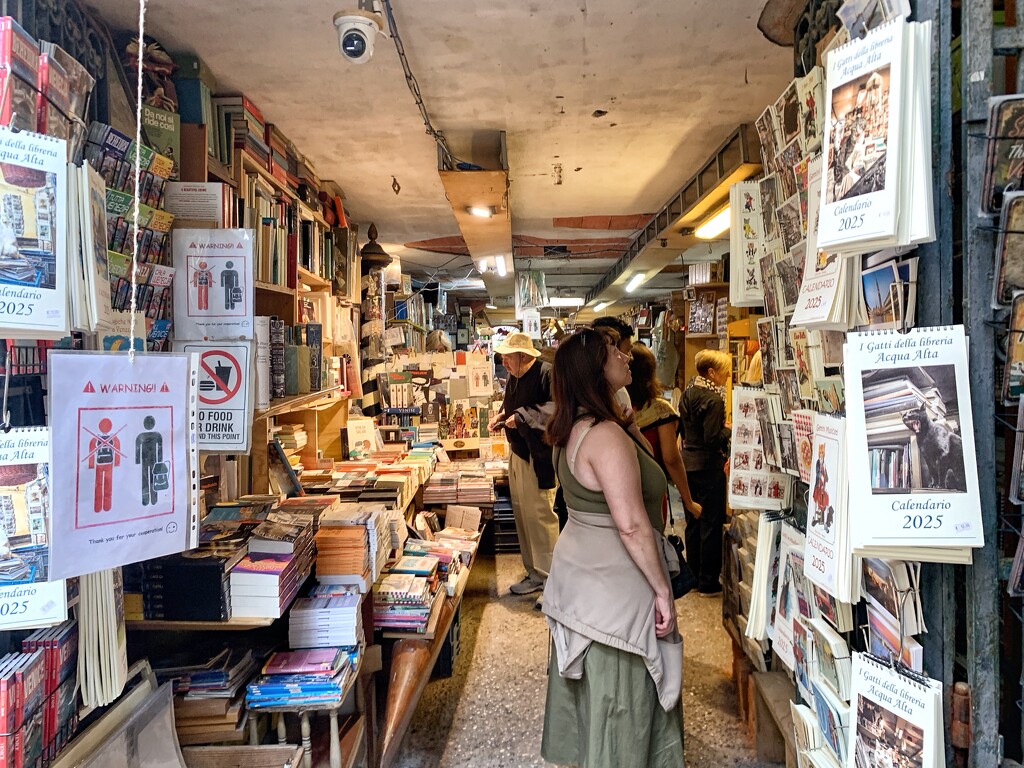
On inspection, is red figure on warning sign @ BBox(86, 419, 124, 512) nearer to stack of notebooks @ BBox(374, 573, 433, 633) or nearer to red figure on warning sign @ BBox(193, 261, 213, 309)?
red figure on warning sign @ BBox(193, 261, 213, 309)

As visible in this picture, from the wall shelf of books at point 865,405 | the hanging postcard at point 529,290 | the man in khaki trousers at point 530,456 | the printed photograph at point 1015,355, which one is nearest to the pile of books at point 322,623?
the wall shelf of books at point 865,405

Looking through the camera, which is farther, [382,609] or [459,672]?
[459,672]

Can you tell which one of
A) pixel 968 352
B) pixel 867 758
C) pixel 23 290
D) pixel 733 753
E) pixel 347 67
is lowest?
pixel 733 753

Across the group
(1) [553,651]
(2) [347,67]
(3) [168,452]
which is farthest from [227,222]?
(1) [553,651]

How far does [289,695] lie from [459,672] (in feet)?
4.76

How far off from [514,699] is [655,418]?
1.58 m

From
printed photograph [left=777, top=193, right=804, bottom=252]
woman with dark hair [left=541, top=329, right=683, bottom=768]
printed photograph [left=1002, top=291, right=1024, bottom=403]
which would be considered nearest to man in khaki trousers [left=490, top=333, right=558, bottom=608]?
woman with dark hair [left=541, top=329, right=683, bottom=768]

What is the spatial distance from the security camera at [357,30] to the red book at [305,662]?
188 cm

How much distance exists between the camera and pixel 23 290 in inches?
38.3

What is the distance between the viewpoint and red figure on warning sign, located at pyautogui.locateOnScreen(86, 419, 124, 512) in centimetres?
109

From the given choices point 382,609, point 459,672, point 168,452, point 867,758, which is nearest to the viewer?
point 867,758

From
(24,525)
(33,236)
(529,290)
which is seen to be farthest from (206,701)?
(529,290)

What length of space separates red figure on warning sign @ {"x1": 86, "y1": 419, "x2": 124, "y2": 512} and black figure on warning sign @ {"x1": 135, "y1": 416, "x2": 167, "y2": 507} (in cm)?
5

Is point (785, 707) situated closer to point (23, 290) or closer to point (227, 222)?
point (23, 290)
